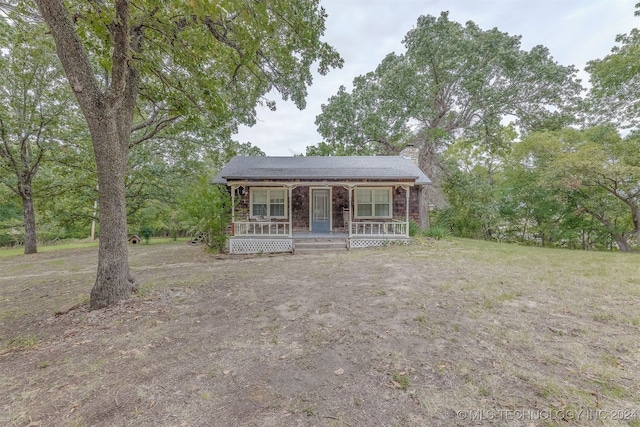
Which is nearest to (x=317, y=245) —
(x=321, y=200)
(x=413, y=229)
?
(x=321, y=200)

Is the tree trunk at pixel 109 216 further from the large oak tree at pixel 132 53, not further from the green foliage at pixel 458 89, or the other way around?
the green foliage at pixel 458 89

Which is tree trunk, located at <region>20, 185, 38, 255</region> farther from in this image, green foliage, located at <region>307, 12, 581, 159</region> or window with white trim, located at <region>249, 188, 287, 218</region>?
green foliage, located at <region>307, 12, 581, 159</region>

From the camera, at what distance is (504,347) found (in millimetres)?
2807

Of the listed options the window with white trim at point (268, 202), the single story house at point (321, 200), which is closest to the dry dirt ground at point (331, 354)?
the single story house at point (321, 200)

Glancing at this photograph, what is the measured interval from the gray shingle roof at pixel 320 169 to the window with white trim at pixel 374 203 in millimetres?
1093

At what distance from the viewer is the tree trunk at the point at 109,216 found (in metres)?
4.19

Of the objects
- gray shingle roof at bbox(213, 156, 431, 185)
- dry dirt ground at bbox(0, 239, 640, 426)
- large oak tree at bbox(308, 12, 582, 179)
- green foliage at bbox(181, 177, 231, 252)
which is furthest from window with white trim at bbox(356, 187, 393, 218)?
dry dirt ground at bbox(0, 239, 640, 426)

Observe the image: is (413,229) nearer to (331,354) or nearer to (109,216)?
(331,354)

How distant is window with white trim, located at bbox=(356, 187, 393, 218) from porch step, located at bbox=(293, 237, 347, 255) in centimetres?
246

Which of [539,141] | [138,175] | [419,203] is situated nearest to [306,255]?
[419,203]

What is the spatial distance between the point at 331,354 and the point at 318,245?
7.50 metres

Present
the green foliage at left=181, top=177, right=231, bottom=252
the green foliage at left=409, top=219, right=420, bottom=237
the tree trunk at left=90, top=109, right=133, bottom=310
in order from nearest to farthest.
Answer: the tree trunk at left=90, top=109, right=133, bottom=310
the green foliage at left=181, top=177, right=231, bottom=252
the green foliage at left=409, top=219, right=420, bottom=237

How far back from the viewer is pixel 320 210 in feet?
41.3

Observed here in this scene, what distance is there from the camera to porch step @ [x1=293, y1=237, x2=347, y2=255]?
32.8 feet
